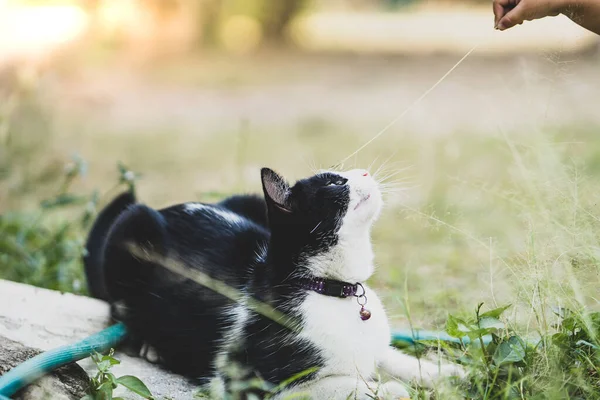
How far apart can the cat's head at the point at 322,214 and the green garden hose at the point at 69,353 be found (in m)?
0.39

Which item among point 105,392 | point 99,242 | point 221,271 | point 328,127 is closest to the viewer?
point 105,392

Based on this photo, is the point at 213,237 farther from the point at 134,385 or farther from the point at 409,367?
the point at 409,367

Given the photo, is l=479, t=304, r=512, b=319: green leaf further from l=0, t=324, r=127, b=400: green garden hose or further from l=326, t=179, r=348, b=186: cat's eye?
l=0, t=324, r=127, b=400: green garden hose

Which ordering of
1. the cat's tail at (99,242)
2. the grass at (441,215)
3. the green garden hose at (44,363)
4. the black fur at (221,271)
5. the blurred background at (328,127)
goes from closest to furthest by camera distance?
the green garden hose at (44,363) → the grass at (441,215) → the black fur at (221,271) → the blurred background at (328,127) → the cat's tail at (99,242)

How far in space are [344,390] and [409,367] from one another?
0.27 meters

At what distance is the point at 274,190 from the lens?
1.85 m

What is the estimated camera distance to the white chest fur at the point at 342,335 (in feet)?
5.94

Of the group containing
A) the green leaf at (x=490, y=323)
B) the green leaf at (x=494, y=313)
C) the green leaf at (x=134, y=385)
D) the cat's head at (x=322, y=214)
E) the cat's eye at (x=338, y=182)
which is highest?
the cat's eye at (x=338, y=182)

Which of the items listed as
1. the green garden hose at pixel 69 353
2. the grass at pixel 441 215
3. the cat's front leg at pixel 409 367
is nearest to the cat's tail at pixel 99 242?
the grass at pixel 441 215

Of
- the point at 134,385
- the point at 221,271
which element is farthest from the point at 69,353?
the point at 221,271

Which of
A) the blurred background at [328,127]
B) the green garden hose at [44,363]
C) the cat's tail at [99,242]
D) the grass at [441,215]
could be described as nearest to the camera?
the green garden hose at [44,363]

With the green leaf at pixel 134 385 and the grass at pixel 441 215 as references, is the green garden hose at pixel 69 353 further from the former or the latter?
the green leaf at pixel 134 385

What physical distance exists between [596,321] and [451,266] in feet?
4.66

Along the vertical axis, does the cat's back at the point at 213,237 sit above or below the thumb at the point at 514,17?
A: below
